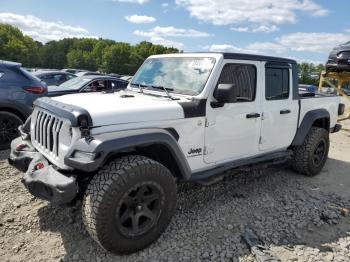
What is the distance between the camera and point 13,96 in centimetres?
599

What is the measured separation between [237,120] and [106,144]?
1.79m

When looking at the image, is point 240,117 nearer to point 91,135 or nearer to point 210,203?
point 210,203

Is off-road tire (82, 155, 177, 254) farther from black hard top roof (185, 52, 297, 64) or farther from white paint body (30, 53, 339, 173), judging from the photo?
black hard top roof (185, 52, 297, 64)

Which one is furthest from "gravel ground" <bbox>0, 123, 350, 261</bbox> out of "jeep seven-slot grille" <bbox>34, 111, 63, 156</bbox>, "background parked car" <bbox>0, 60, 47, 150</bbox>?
"background parked car" <bbox>0, 60, 47, 150</bbox>

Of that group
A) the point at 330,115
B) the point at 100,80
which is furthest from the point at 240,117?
the point at 100,80

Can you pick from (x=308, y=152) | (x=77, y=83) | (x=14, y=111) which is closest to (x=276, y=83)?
(x=308, y=152)

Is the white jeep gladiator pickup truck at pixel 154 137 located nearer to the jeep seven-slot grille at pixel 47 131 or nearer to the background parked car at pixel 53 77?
the jeep seven-slot grille at pixel 47 131

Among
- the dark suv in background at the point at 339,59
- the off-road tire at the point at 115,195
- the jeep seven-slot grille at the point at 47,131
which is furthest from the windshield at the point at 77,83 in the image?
the dark suv in background at the point at 339,59

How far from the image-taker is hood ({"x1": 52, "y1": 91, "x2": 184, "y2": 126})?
2943 millimetres

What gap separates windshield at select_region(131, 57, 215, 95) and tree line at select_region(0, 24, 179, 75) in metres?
60.2

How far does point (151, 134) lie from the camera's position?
123 inches

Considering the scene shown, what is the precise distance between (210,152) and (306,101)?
→ 2.24 m

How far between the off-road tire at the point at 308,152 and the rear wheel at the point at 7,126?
4917 mm

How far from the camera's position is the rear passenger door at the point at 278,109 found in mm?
4453
